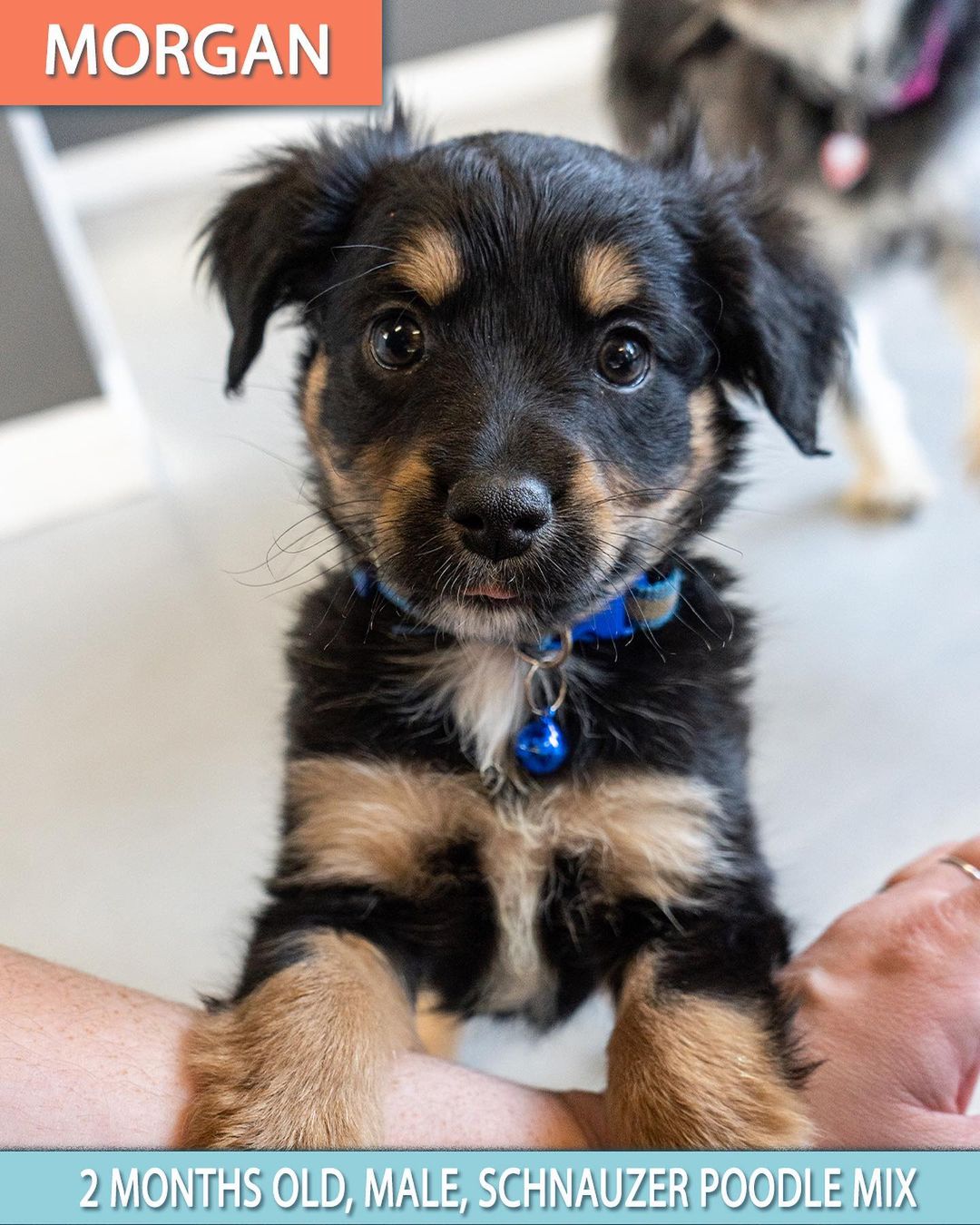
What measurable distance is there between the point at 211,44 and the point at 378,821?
2023 millimetres

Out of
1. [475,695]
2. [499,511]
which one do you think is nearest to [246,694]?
[475,695]

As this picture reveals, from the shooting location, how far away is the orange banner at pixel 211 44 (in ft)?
8.39

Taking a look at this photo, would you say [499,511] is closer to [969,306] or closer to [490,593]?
[490,593]

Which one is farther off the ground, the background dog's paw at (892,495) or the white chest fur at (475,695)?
the white chest fur at (475,695)

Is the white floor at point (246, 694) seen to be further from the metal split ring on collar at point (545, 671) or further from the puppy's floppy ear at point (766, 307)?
the metal split ring on collar at point (545, 671)

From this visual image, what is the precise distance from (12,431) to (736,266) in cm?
233

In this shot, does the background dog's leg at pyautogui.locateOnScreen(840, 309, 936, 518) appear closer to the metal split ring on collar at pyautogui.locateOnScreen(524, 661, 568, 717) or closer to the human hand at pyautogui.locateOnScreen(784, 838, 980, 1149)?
the human hand at pyautogui.locateOnScreen(784, 838, 980, 1149)

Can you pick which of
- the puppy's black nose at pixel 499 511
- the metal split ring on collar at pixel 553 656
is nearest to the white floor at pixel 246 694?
the metal split ring on collar at pixel 553 656

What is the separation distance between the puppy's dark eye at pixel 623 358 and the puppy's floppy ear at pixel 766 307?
0.14 m

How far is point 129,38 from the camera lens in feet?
8.63

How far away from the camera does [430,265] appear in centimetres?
135

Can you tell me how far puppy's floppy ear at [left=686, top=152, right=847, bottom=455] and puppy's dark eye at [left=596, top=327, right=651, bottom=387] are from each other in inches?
5.4

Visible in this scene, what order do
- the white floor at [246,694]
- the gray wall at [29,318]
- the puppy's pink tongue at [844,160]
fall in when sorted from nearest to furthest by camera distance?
the white floor at [246,694]
the puppy's pink tongue at [844,160]
the gray wall at [29,318]

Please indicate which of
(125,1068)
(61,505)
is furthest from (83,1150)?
(61,505)
